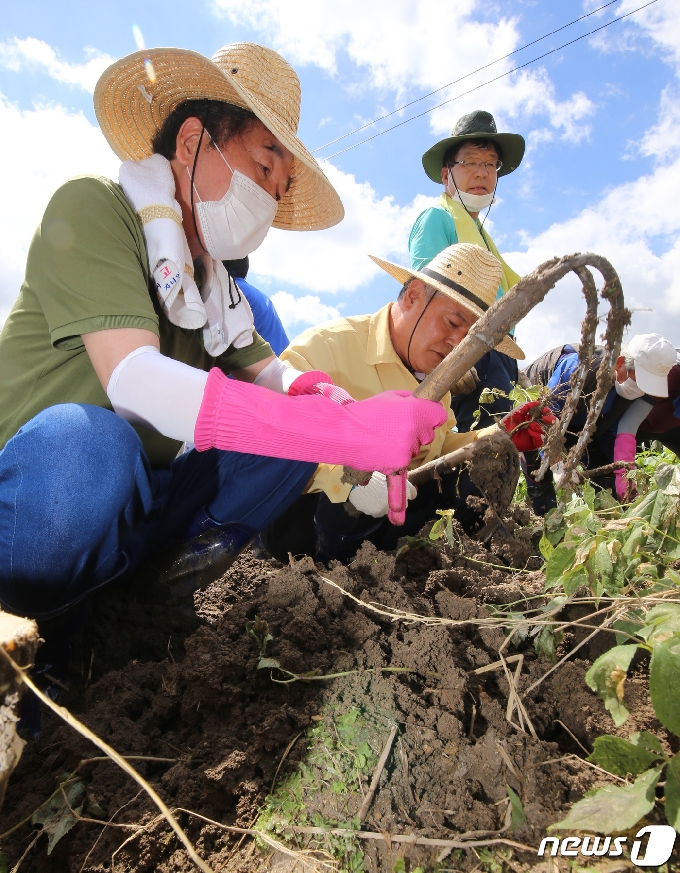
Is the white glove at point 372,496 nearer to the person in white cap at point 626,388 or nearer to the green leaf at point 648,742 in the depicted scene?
the green leaf at point 648,742

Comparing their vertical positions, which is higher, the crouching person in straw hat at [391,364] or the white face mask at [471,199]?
the white face mask at [471,199]

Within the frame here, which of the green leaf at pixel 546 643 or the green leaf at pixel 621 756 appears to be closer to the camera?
the green leaf at pixel 621 756

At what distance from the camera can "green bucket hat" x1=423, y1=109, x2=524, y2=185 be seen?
2828mm

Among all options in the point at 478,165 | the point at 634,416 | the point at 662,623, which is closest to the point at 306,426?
the point at 662,623

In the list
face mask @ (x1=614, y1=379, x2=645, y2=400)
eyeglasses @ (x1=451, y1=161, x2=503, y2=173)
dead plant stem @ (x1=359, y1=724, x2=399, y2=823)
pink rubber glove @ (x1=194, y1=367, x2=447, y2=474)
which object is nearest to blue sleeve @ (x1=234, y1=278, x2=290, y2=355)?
eyeglasses @ (x1=451, y1=161, x2=503, y2=173)

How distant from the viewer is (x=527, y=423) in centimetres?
209

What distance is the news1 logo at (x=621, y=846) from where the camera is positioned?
730 mm

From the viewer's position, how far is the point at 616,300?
163 cm

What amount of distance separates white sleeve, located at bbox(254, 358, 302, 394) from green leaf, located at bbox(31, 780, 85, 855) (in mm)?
1179

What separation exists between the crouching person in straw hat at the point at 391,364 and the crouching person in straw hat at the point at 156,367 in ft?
1.07

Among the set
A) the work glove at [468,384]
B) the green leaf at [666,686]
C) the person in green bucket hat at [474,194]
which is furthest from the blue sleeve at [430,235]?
the green leaf at [666,686]

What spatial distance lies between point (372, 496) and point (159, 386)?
2.89ft

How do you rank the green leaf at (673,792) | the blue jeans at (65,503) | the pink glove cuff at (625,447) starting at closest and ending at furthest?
the green leaf at (673,792), the blue jeans at (65,503), the pink glove cuff at (625,447)

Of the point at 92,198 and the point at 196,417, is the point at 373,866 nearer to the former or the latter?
the point at 196,417
